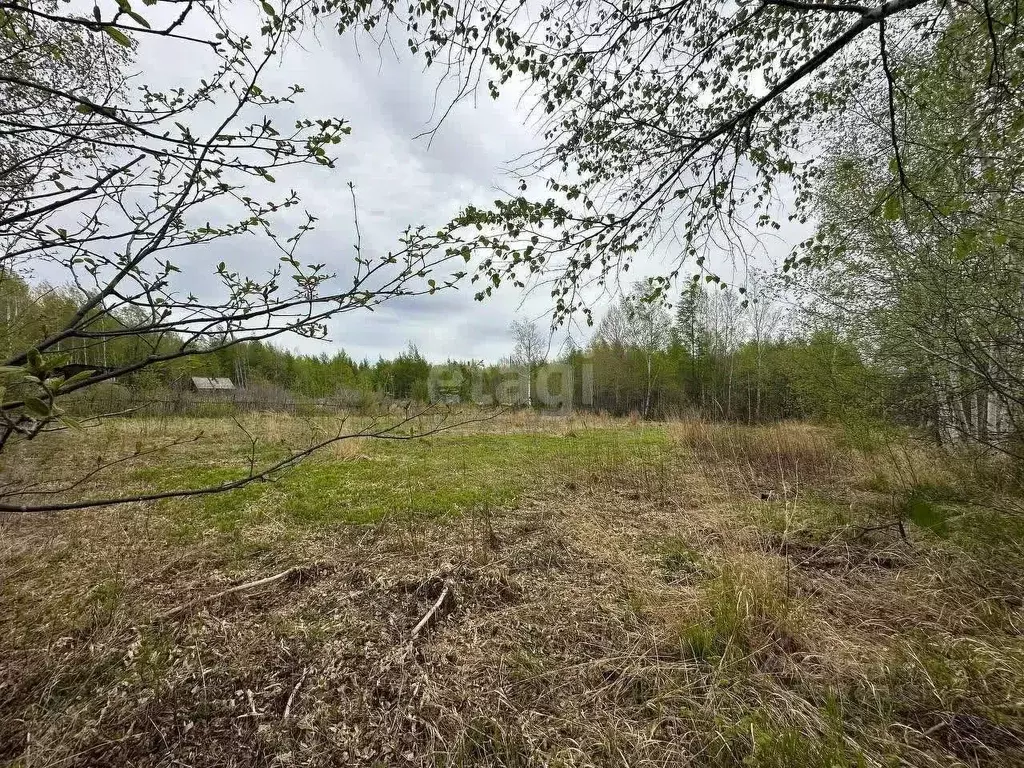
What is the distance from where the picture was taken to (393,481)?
602cm

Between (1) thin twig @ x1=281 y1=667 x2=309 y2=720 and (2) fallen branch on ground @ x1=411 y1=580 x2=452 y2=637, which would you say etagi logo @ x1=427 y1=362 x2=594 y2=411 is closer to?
(2) fallen branch on ground @ x1=411 y1=580 x2=452 y2=637

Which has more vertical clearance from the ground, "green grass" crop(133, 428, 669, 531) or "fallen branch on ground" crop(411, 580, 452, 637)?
"green grass" crop(133, 428, 669, 531)

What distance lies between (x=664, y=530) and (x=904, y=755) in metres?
2.64

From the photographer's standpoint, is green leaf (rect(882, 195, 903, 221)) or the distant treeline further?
the distant treeline

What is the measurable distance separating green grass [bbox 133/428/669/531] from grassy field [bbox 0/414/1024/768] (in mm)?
153

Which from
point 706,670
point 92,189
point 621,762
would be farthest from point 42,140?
point 706,670

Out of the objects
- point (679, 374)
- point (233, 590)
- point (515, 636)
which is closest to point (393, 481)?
point (233, 590)

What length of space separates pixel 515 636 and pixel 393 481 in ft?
13.7

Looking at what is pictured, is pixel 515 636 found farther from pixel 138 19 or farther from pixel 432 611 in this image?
pixel 138 19

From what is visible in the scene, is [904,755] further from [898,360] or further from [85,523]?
[85,523]

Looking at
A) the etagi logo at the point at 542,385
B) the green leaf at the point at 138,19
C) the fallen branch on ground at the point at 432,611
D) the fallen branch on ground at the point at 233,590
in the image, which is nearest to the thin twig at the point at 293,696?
the fallen branch on ground at the point at 432,611

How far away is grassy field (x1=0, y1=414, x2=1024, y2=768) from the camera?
1553mm

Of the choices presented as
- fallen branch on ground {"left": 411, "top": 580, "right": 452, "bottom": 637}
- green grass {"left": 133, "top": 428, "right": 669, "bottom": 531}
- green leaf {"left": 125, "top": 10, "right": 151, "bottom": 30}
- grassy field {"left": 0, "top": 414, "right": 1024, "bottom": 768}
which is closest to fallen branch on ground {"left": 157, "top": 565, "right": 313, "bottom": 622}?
grassy field {"left": 0, "top": 414, "right": 1024, "bottom": 768}

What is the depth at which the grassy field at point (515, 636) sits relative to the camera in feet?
5.09
